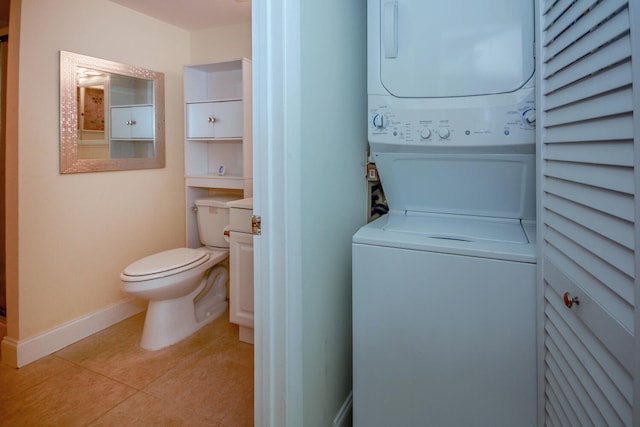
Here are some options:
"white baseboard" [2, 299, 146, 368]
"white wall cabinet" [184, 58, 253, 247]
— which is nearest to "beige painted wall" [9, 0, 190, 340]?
"white baseboard" [2, 299, 146, 368]

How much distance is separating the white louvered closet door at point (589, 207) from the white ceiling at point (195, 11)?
208 cm

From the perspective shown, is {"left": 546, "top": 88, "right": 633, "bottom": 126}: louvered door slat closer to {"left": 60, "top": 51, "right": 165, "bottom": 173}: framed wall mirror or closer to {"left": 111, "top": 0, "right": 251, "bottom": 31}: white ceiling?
{"left": 111, "top": 0, "right": 251, "bottom": 31}: white ceiling

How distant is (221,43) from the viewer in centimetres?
295

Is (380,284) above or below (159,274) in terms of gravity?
above

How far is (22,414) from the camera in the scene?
5.69 feet

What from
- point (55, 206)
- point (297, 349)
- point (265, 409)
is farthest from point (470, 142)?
point (55, 206)

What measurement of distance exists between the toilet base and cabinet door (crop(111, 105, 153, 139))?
110cm

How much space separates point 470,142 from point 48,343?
2.50 meters

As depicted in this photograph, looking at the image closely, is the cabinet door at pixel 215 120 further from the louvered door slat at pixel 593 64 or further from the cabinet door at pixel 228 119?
the louvered door slat at pixel 593 64

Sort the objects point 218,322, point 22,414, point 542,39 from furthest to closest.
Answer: point 218,322, point 22,414, point 542,39

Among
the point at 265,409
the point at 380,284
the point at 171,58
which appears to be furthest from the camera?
the point at 171,58

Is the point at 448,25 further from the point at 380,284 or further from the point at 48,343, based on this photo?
the point at 48,343

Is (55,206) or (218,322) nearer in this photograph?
(55,206)

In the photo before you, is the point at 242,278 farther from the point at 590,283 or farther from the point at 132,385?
the point at 590,283
